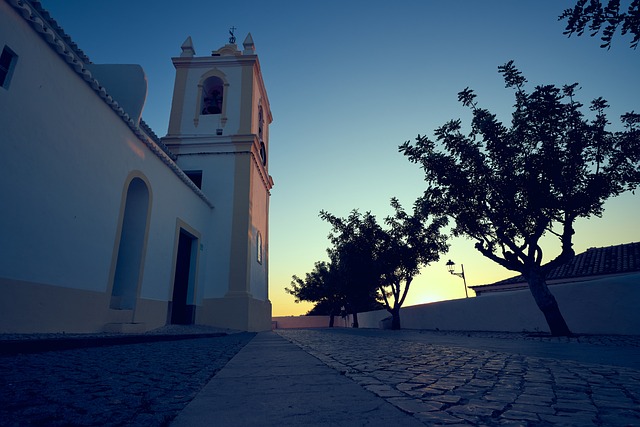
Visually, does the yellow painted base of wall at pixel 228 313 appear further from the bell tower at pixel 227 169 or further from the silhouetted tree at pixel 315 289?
the silhouetted tree at pixel 315 289

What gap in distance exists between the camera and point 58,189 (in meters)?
5.89

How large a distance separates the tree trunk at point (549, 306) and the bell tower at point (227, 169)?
1052 centimetres

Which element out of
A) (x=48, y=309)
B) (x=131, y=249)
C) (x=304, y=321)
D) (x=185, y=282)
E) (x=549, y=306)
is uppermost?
(x=131, y=249)

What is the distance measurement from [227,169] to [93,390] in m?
14.4

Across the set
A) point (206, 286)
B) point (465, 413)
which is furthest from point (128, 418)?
point (206, 286)

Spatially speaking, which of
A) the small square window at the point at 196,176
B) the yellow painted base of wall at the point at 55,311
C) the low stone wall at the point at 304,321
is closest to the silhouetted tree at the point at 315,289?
the low stone wall at the point at 304,321

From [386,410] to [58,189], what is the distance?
22.9 ft

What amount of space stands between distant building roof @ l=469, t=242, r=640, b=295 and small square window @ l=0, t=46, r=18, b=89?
80.4 feet

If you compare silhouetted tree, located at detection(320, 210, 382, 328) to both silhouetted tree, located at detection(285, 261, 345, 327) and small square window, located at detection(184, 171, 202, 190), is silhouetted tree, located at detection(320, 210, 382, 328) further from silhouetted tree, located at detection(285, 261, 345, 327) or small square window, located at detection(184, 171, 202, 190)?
silhouetted tree, located at detection(285, 261, 345, 327)

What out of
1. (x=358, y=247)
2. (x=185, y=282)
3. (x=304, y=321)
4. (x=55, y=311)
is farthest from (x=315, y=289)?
(x=55, y=311)

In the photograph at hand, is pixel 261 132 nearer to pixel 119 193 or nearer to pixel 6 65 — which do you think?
pixel 119 193

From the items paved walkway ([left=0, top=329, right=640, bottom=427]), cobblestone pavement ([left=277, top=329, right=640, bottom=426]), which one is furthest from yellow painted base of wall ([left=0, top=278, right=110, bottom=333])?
cobblestone pavement ([left=277, top=329, right=640, bottom=426])

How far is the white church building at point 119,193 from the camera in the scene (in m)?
5.11

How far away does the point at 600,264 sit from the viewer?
1872cm
